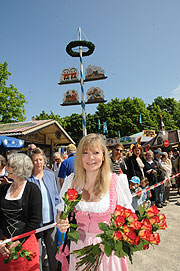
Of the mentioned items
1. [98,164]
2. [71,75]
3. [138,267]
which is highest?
[71,75]

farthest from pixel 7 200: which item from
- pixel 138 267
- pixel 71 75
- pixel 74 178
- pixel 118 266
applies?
pixel 71 75

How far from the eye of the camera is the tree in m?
22.6

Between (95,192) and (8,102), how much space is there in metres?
23.1

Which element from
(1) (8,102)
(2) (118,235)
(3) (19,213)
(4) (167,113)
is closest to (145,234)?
(2) (118,235)

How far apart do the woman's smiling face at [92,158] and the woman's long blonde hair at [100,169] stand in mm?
22

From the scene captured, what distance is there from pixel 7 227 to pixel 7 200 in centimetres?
31

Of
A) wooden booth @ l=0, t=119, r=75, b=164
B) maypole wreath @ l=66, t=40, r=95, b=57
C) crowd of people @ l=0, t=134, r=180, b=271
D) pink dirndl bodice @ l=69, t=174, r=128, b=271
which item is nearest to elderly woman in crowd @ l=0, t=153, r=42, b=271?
crowd of people @ l=0, t=134, r=180, b=271

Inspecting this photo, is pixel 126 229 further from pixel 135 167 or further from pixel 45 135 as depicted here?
pixel 45 135

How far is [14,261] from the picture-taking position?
227 centimetres

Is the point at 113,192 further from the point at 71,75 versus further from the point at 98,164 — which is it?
the point at 71,75

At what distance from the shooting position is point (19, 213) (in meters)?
2.36

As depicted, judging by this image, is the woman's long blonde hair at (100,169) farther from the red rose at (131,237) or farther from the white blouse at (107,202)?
the red rose at (131,237)

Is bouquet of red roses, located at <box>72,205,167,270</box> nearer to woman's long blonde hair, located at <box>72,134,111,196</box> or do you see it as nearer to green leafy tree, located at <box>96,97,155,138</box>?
woman's long blonde hair, located at <box>72,134,111,196</box>

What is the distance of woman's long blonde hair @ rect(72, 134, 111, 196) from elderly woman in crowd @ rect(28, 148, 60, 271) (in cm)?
131
